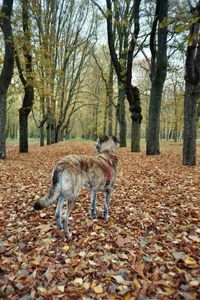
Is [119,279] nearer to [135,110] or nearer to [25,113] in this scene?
[135,110]

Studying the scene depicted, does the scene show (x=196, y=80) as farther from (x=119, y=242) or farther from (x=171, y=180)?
(x=119, y=242)

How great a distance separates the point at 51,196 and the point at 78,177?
1.99 ft

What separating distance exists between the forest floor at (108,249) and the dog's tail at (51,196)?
0.75 m

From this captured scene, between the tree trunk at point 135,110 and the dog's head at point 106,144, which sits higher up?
the tree trunk at point 135,110

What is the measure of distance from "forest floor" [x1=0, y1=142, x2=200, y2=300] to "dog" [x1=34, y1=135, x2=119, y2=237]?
0.51m

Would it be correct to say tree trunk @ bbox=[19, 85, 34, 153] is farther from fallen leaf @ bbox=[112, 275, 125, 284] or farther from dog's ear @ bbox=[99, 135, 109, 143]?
fallen leaf @ bbox=[112, 275, 125, 284]

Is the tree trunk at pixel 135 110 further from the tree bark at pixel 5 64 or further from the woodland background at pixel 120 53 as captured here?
the tree bark at pixel 5 64

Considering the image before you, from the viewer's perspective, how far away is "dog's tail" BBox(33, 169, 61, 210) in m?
4.16

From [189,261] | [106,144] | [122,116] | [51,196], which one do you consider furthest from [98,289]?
[122,116]

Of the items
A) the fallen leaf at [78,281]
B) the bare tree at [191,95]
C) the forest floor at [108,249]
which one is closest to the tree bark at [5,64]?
the forest floor at [108,249]

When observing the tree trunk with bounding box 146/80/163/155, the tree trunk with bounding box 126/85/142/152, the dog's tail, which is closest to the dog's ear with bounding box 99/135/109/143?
the dog's tail

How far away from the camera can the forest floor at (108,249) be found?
10.6 ft

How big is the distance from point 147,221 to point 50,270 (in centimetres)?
238

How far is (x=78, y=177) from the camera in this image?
4539 millimetres
